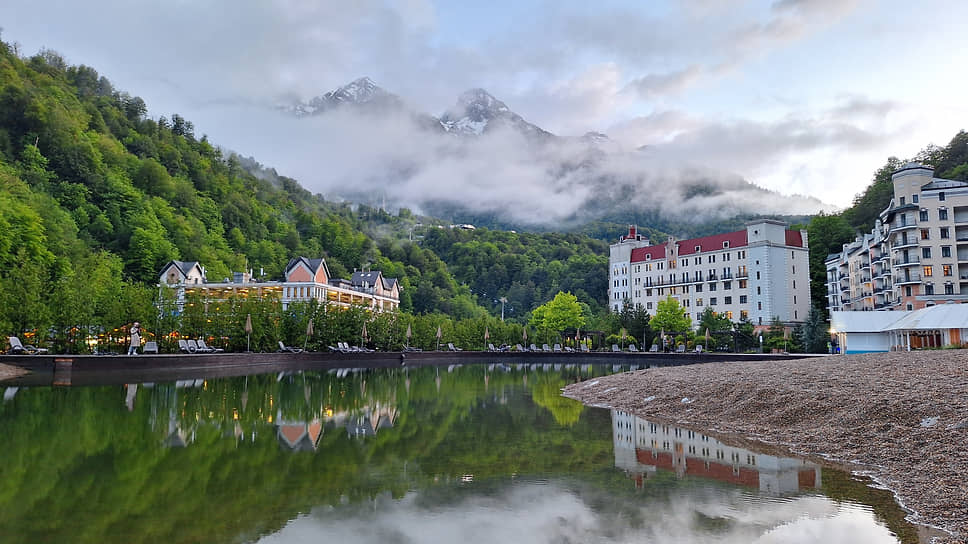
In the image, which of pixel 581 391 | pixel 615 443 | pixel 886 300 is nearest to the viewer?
pixel 615 443

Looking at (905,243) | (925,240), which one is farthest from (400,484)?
(905,243)

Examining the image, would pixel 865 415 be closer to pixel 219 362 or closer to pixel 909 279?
pixel 219 362

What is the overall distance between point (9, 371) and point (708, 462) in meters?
35.2

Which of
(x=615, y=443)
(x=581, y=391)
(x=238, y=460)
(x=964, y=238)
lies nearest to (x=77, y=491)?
(x=238, y=460)

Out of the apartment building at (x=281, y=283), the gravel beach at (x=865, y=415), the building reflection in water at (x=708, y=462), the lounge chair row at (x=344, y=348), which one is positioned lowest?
the building reflection in water at (x=708, y=462)

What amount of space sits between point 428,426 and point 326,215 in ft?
601

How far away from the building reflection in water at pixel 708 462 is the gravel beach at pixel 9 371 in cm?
3113

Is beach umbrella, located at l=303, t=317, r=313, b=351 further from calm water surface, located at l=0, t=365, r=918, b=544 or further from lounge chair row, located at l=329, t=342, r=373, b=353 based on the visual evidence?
calm water surface, located at l=0, t=365, r=918, b=544

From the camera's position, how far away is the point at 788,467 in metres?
13.1

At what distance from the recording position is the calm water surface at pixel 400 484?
8875 millimetres

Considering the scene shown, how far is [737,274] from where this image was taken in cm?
10850

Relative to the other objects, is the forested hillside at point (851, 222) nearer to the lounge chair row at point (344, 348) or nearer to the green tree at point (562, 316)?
the green tree at point (562, 316)

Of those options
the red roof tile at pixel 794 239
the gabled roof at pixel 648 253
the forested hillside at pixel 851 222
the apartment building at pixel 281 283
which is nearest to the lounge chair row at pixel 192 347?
the apartment building at pixel 281 283

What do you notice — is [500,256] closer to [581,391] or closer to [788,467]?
[581,391]
